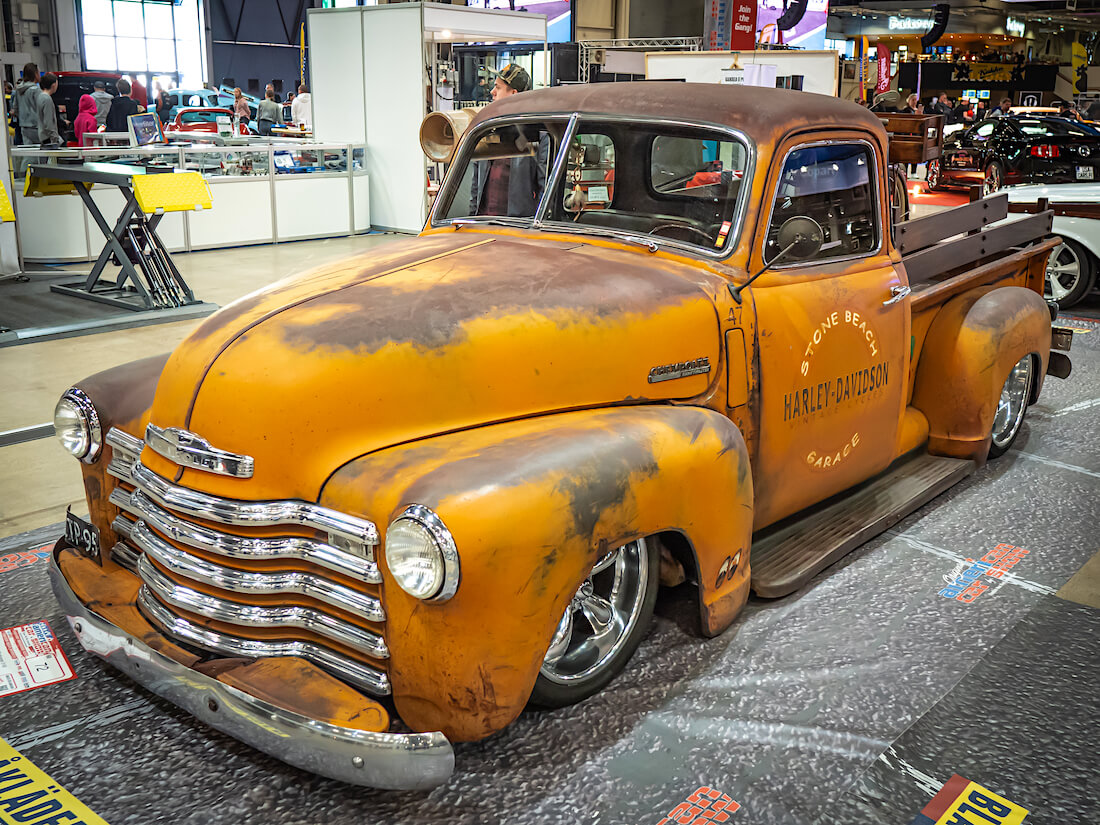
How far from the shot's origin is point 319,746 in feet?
7.80

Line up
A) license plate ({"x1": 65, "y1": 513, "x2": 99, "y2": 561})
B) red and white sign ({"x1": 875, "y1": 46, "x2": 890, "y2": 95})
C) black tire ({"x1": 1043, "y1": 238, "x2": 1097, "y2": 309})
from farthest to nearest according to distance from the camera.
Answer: red and white sign ({"x1": 875, "y1": 46, "x2": 890, "y2": 95}) < black tire ({"x1": 1043, "y1": 238, "x2": 1097, "y2": 309}) < license plate ({"x1": 65, "y1": 513, "x2": 99, "y2": 561})

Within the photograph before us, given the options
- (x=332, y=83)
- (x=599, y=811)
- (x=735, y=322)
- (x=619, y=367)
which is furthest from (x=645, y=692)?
(x=332, y=83)

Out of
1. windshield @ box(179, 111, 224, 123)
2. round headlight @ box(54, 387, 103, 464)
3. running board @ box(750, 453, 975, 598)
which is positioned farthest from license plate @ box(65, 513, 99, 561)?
windshield @ box(179, 111, 224, 123)

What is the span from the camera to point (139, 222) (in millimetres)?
9297

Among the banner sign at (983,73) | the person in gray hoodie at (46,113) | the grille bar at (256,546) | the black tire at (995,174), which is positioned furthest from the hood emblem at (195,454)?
the banner sign at (983,73)

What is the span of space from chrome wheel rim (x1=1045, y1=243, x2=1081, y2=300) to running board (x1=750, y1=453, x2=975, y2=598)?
5207 mm

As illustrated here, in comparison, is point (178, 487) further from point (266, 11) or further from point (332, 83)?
point (266, 11)

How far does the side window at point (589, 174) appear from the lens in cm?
378

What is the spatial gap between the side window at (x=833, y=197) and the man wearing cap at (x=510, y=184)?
0.89 meters

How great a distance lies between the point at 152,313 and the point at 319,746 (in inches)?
285

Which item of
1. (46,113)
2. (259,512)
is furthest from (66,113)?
(259,512)

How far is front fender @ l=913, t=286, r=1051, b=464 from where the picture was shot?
4.81 meters

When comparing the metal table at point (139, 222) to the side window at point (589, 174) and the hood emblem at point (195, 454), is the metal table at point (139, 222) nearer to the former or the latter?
the side window at point (589, 174)

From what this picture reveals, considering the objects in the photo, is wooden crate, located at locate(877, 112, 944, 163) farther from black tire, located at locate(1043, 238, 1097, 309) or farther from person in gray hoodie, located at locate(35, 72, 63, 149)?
person in gray hoodie, located at locate(35, 72, 63, 149)
